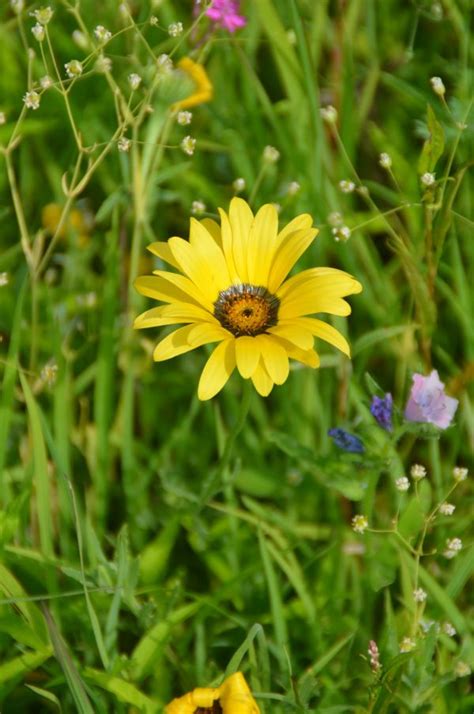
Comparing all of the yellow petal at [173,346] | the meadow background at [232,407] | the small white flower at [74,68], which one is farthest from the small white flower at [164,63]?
the yellow petal at [173,346]

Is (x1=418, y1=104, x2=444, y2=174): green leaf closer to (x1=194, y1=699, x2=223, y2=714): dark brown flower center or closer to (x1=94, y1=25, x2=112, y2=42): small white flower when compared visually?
(x1=94, y1=25, x2=112, y2=42): small white flower

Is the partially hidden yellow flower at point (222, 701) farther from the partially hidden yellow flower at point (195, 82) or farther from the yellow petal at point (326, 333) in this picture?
the partially hidden yellow flower at point (195, 82)

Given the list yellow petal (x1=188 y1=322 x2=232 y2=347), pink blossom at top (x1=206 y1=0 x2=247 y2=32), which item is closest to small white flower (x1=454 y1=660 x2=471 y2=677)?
yellow petal (x1=188 y1=322 x2=232 y2=347)

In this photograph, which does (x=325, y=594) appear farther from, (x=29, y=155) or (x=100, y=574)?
(x=29, y=155)

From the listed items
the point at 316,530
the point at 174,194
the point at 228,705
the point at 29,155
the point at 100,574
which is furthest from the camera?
the point at 29,155

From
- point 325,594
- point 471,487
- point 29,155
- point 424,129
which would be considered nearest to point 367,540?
point 325,594

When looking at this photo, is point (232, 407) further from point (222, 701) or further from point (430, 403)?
point (222, 701)

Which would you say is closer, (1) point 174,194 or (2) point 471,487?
(2) point 471,487
